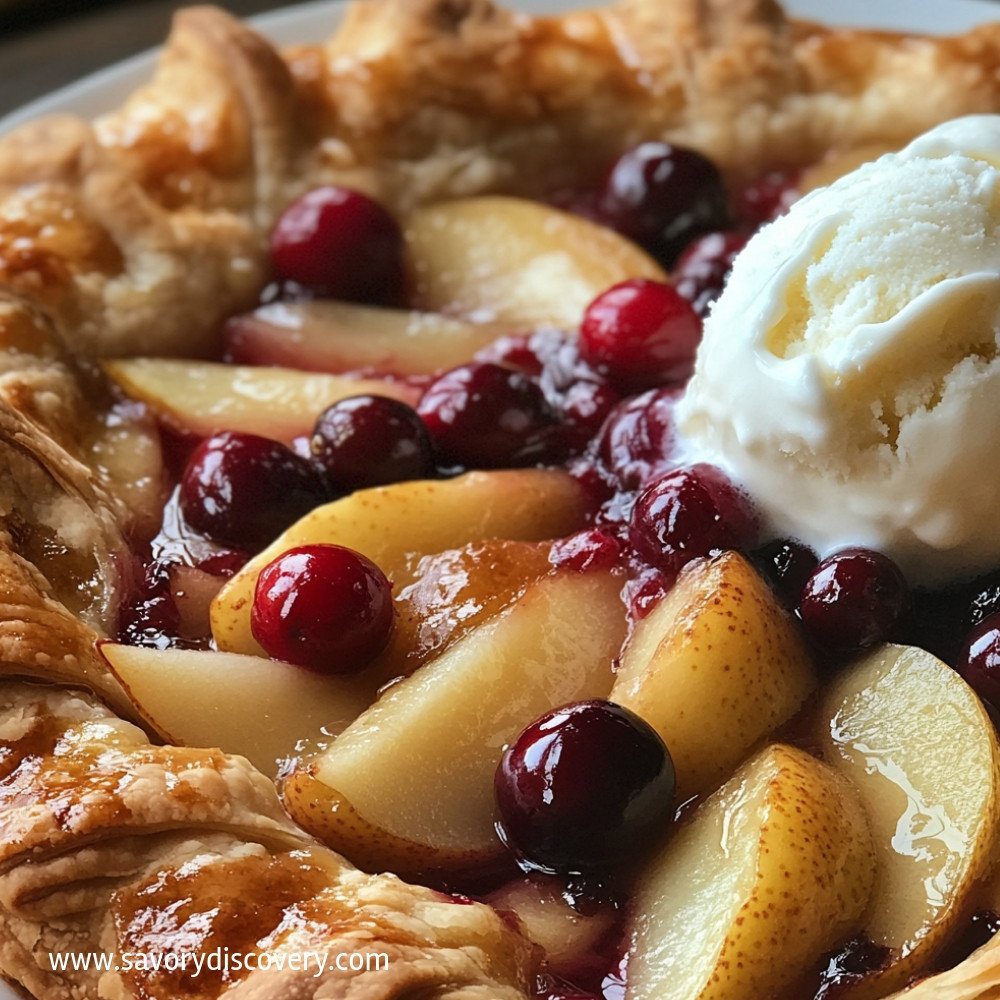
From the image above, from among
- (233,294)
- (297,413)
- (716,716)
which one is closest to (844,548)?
(716,716)

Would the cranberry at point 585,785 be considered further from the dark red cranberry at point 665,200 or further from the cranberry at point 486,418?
the dark red cranberry at point 665,200

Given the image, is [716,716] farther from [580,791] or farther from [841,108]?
[841,108]

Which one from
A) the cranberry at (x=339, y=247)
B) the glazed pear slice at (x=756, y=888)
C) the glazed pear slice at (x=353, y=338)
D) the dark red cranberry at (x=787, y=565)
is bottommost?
the glazed pear slice at (x=756, y=888)

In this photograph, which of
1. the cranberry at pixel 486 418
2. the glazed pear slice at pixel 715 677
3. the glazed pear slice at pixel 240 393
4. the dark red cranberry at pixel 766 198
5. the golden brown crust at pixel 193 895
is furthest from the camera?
the dark red cranberry at pixel 766 198

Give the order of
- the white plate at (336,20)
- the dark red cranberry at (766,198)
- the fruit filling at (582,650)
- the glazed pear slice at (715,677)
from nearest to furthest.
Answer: the fruit filling at (582,650), the glazed pear slice at (715,677), the dark red cranberry at (766,198), the white plate at (336,20)

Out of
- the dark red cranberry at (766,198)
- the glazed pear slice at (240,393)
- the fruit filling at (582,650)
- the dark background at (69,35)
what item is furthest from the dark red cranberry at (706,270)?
the dark background at (69,35)

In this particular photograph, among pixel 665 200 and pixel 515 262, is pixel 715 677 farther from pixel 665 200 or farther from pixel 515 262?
pixel 665 200
